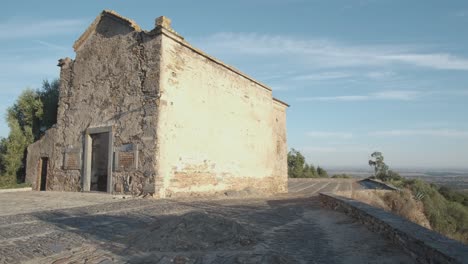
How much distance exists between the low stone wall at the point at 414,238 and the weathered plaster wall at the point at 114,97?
20.2 ft

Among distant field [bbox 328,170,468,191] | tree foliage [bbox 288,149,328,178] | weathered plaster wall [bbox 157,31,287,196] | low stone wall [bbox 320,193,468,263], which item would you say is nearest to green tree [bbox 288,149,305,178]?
tree foliage [bbox 288,149,328,178]

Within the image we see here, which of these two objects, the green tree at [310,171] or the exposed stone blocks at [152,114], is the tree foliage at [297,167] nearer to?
the green tree at [310,171]

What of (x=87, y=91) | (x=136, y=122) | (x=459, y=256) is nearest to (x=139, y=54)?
(x=136, y=122)

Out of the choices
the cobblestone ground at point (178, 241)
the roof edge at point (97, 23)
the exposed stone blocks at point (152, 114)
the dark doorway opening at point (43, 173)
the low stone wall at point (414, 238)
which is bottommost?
the cobblestone ground at point (178, 241)

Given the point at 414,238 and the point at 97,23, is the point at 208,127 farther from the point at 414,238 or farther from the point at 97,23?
the point at 414,238

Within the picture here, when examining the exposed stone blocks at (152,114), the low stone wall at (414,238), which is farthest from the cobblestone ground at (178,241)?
the exposed stone blocks at (152,114)

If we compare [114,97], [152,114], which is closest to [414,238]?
[152,114]

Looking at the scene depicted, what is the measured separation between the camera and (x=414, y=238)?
12.1 feet

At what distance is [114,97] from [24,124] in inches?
309

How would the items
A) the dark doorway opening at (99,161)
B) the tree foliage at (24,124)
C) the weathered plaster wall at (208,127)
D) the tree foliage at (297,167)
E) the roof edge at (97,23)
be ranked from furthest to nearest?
the tree foliage at (297,167) → the tree foliage at (24,124) → the dark doorway opening at (99,161) → the roof edge at (97,23) → the weathered plaster wall at (208,127)

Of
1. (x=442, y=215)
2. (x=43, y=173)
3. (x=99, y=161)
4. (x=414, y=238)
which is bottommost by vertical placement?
(x=442, y=215)

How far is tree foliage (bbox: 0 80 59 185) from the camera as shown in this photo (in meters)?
14.5

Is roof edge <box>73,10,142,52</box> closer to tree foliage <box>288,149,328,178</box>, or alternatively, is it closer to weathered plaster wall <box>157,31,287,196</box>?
weathered plaster wall <box>157,31,287,196</box>

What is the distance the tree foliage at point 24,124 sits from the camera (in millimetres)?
14539
